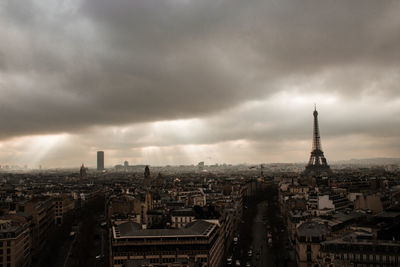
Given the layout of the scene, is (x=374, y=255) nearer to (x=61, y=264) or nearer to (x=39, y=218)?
(x=61, y=264)

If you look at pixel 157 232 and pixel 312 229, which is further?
pixel 312 229

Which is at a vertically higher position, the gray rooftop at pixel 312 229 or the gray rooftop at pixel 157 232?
the gray rooftop at pixel 157 232

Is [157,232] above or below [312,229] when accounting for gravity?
above

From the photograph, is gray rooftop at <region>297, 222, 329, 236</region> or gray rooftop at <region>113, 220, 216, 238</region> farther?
gray rooftop at <region>297, 222, 329, 236</region>

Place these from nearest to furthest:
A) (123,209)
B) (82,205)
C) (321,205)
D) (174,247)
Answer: (174,247)
(123,209)
(321,205)
(82,205)

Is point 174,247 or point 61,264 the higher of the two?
point 174,247

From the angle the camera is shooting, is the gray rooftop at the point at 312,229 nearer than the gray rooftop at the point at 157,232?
No

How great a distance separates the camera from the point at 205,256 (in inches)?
2370

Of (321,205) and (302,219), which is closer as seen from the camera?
(302,219)

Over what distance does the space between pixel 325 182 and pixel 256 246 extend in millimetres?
104767

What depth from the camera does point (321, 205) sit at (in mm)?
106625

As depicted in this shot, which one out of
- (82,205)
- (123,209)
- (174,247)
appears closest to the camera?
(174,247)

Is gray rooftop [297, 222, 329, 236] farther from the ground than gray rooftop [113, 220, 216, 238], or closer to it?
closer to it

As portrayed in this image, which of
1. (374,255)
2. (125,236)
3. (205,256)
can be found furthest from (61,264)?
(374,255)
